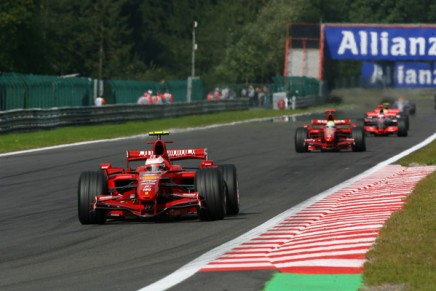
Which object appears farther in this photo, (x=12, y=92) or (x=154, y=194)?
(x=12, y=92)

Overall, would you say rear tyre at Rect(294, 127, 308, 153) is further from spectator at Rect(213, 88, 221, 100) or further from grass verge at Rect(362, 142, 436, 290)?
spectator at Rect(213, 88, 221, 100)

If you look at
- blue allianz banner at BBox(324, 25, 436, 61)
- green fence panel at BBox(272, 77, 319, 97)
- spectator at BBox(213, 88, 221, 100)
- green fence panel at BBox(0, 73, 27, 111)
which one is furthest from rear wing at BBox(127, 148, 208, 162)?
blue allianz banner at BBox(324, 25, 436, 61)

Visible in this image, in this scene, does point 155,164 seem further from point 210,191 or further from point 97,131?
point 97,131

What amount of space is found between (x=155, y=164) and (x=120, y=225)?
837 mm

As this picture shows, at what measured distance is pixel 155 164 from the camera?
45.8ft

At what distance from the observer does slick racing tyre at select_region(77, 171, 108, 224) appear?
534 inches

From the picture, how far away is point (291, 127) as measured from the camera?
4516cm

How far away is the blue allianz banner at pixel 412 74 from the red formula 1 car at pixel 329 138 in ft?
219

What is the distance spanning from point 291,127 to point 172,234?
3279 centimetres

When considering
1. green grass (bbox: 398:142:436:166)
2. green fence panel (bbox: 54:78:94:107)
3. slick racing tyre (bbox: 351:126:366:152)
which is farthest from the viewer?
green fence panel (bbox: 54:78:94:107)

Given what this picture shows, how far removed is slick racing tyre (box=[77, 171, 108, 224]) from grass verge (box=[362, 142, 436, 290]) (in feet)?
10.9

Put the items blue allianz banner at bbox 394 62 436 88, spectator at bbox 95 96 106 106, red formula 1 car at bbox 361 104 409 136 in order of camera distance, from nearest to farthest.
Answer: red formula 1 car at bbox 361 104 409 136 → spectator at bbox 95 96 106 106 → blue allianz banner at bbox 394 62 436 88

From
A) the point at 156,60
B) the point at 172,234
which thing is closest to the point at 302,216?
the point at 172,234

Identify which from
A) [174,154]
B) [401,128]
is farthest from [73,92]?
[174,154]
